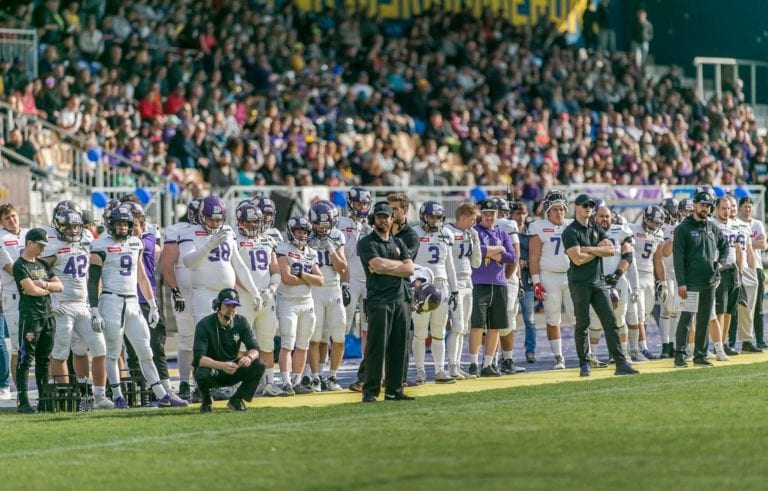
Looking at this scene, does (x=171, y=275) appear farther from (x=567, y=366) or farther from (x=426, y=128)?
(x=426, y=128)

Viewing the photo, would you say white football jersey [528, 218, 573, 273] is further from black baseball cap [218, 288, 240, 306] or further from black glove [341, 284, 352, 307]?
black baseball cap [218, 288, 240, 306]

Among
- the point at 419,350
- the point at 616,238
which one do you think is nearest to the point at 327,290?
the point at 419,350

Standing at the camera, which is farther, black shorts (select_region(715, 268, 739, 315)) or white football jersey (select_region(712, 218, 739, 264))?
white football jersey (select_region(712, 218, 739, 264))

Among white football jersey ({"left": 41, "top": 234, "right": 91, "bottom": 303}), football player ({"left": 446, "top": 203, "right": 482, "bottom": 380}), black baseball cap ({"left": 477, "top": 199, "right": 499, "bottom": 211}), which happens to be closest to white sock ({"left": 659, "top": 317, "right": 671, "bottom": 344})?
black baseball cap ({"left": 477, "top": 199, "right": 499, "bottom": 211})

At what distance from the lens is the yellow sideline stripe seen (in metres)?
13.9

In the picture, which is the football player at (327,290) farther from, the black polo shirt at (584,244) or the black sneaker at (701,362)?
the black sneaker at (701,362)

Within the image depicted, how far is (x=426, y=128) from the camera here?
29156 millimetres

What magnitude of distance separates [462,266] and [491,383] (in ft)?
4.32

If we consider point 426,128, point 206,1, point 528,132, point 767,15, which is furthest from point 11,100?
point 767,15

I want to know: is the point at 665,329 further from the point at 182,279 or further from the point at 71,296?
the point at 71,296

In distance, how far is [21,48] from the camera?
24422 mm

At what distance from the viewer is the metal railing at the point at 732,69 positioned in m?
36.7

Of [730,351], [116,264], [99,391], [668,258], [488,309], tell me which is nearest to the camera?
[116,264]

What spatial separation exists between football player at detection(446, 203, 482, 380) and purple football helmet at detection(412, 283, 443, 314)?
1398mm
